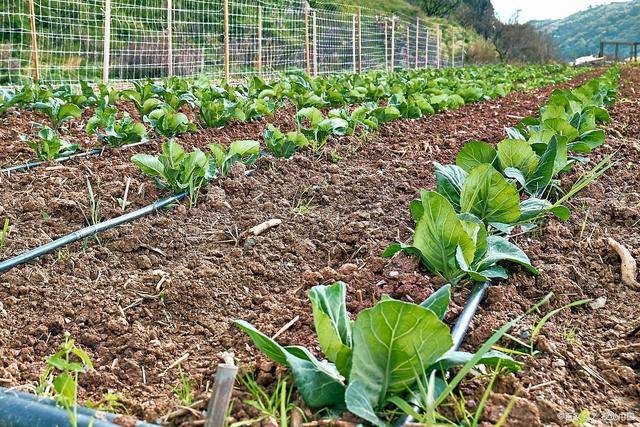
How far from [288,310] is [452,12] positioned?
49.7 metres

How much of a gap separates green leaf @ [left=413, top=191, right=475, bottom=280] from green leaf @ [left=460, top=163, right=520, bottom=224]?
1.04ft

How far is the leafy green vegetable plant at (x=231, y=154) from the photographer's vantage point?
347 centimetres

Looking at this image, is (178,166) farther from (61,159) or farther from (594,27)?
(594,27)

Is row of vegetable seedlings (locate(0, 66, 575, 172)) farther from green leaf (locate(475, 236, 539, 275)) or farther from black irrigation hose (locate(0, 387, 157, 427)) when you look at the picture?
black irrigation hose (locate(0, 387, 157, 427))

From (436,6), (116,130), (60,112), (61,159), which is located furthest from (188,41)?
(436,6)

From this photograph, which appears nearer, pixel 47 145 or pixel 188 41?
pixel 47 145

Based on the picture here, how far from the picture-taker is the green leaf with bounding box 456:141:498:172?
2.77 metres

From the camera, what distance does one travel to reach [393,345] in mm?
1359

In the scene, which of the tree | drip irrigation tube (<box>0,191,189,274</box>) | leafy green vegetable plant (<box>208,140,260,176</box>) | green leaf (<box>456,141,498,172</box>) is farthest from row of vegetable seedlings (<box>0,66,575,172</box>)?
the tree

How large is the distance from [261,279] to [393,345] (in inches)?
→ 41.8

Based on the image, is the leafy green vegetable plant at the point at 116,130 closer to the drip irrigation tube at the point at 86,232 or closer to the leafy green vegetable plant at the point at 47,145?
the leafy green vegetable plant at the point at 47,145

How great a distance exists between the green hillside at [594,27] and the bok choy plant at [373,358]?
8825 cm

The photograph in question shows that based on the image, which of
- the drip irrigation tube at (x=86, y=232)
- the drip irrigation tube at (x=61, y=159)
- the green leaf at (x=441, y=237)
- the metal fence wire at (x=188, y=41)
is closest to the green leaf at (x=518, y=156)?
the green leaf at (x=441, y=237)

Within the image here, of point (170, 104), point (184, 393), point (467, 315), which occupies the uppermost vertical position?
point (170, 104)
